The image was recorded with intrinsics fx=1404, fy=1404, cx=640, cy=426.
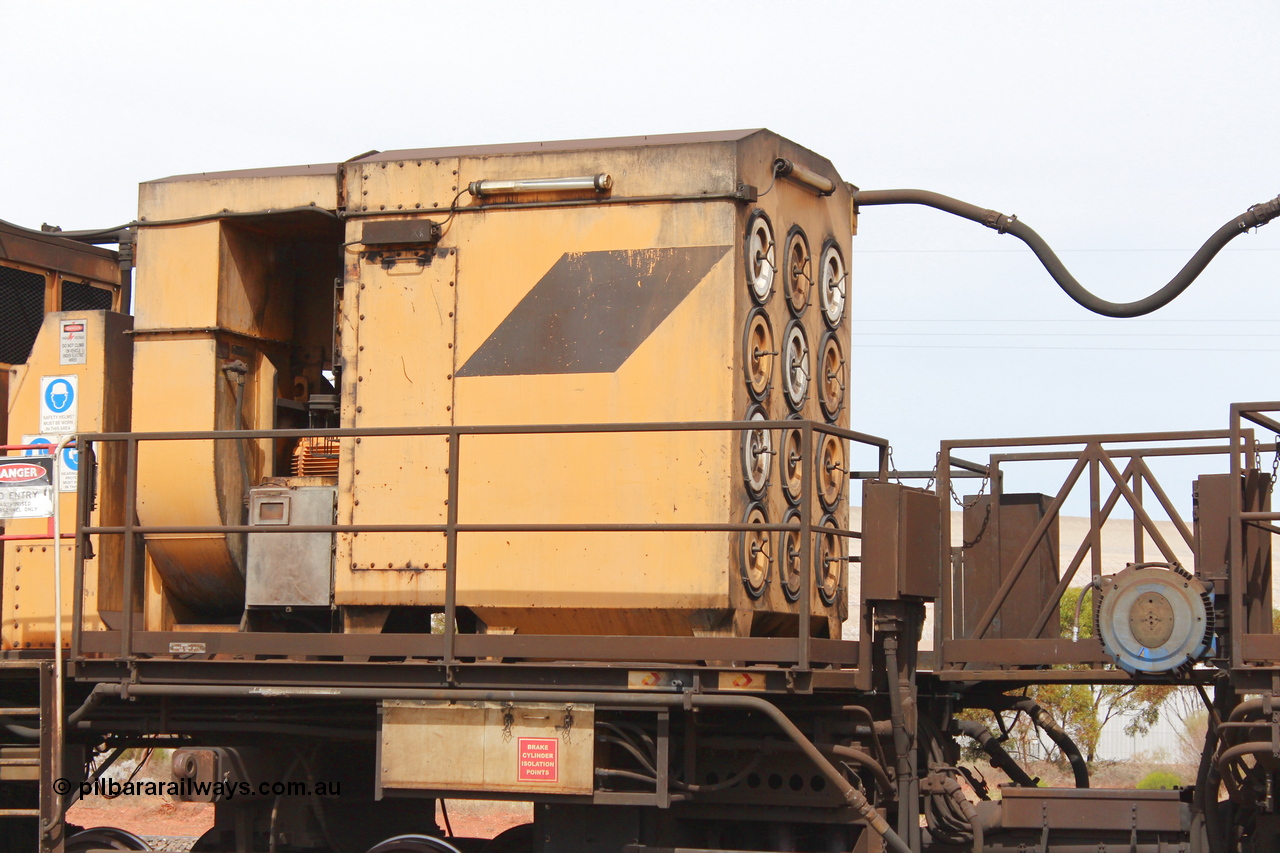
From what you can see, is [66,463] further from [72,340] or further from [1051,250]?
[1051,250]

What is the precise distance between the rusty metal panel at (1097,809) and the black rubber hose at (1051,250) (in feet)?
9.85

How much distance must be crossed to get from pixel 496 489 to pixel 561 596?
726 mm

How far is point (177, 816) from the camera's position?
19.4m

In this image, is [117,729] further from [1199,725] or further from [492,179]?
[1199,725]

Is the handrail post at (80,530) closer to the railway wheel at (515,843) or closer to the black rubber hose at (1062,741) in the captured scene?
the railway wheel at (515,843)

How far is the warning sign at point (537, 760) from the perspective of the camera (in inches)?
284

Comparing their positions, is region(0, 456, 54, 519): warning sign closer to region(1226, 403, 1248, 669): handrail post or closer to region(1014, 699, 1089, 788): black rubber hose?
region(1014, 699, 1089, 788): black rubber hose

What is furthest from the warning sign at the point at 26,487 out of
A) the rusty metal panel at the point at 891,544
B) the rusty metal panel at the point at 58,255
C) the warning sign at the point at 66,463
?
the rusty metal panel at the point at 891,544

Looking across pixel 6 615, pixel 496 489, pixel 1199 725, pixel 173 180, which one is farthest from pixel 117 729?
pixel 1199 725

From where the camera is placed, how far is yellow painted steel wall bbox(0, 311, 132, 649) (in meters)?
8.72

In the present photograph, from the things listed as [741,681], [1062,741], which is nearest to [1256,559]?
[1062,741]

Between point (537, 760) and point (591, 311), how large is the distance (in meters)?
2.48

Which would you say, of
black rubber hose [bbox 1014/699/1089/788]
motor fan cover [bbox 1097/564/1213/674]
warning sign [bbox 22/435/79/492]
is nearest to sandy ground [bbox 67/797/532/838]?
warning sign [bbox 22/435/79/492]

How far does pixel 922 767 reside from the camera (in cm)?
848
